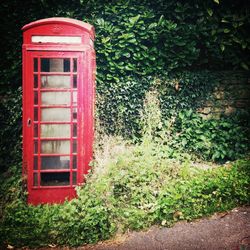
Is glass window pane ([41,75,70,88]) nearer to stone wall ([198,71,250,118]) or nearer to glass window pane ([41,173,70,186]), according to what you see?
glass window pane ([41,173,70,186])

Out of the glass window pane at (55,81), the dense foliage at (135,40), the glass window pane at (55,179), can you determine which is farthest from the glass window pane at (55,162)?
the dense foliage at (135,40)

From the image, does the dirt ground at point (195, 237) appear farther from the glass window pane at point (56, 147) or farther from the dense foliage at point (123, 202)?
the glass window pane at point (56, 147)

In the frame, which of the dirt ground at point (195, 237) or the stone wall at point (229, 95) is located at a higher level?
the stone wall at point (229, 95)

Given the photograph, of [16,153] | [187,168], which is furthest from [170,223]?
[16,153]

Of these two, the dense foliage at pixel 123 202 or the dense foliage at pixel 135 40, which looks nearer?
the dense foliage at pixel 123 202

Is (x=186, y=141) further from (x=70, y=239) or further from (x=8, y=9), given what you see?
(x=8, y=9)

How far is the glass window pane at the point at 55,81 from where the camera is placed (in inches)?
163

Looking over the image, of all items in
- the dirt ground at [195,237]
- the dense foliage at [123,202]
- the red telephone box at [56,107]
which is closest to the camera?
the dirt ground at [195,237]

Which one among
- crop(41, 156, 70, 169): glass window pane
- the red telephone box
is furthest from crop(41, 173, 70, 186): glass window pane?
crop(41, 156, 70, 169): glass window pane

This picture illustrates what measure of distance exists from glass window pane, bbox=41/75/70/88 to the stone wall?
12.1 feet

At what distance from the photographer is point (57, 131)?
14.0 feet

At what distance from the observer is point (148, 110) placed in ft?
20.3

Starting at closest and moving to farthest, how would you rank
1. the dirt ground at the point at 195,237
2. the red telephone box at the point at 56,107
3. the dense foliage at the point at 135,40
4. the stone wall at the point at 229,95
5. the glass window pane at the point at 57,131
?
the dirt ground at the point at 195,237 → the red telephone box at the point at 56,107 → the glass window pane at the point at 57,131 → the dense foliage at the point at 135,40 → the stone wall at the point at 229,95

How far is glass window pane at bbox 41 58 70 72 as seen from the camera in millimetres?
4102
